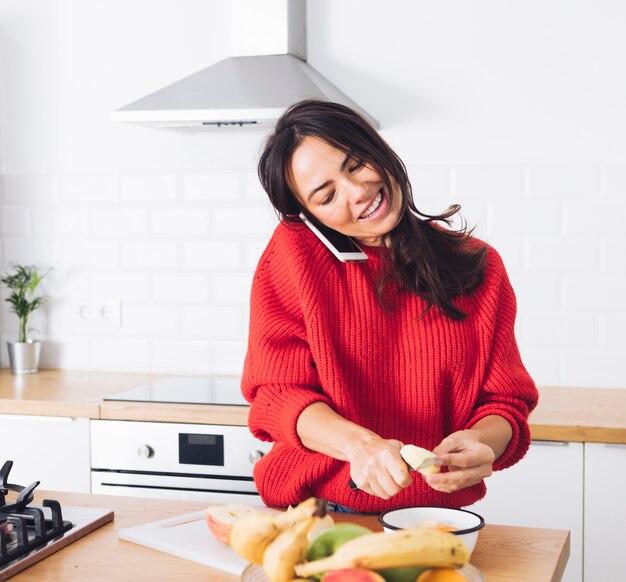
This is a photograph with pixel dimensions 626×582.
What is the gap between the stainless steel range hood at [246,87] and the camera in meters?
2.35

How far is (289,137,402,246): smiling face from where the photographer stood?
57.4 inches

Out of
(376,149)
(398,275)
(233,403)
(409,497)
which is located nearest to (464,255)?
(398,275)

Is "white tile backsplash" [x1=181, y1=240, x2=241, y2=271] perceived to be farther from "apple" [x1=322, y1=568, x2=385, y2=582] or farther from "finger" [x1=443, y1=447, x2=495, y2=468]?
"apple" [x1=322, y1=568, x2=385, y2=582]

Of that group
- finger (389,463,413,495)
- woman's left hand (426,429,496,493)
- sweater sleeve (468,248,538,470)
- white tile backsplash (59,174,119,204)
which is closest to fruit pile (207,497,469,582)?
finger (389,463,413,495)

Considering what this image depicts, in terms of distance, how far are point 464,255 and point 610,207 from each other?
1.18 meters

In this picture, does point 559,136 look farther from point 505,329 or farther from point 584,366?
point 505,329

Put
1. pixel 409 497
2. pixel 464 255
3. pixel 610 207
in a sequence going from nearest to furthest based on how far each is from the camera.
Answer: pixel 409 497
pixel 464 255
pixel 610 207

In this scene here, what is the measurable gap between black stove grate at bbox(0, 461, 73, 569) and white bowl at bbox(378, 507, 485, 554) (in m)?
0.49

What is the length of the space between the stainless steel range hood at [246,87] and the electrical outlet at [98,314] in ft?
2.28

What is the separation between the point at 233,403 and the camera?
2344 millimetres

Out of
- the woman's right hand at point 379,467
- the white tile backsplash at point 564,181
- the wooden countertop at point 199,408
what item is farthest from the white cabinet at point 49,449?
the white tile backsplash at point 564,181

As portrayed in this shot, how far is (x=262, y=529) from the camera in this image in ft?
3.11

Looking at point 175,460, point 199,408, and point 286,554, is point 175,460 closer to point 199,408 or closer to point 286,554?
point 199,408

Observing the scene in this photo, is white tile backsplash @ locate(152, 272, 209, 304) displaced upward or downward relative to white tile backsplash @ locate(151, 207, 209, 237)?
downward
